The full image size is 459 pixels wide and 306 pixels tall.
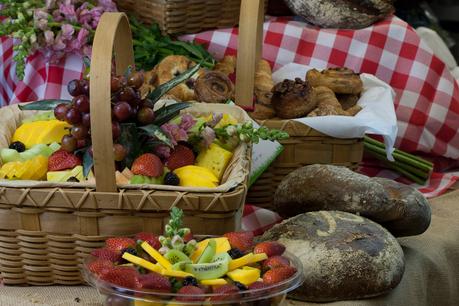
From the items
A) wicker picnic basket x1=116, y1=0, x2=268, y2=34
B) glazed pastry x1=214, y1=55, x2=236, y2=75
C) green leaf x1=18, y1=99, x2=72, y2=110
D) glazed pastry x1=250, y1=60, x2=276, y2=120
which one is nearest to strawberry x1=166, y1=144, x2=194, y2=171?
green leaf x1=18, y1=99, x2=72, y2=110

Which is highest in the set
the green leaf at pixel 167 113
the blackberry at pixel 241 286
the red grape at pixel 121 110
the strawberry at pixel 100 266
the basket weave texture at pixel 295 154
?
the red grape at pixel 121 110

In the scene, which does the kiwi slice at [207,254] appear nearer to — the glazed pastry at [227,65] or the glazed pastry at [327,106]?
the glazed pastry at [327,106]

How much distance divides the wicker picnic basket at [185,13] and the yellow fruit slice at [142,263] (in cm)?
123

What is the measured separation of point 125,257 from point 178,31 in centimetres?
128

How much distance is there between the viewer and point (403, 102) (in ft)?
7.14

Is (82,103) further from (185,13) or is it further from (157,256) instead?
(185,13)

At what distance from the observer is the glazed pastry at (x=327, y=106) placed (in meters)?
1.79

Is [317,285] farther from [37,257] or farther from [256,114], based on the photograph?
[256,114]

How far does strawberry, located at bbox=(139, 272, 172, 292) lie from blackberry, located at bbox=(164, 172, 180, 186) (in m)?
0.32

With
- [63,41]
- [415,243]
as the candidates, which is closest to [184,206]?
[415,243]

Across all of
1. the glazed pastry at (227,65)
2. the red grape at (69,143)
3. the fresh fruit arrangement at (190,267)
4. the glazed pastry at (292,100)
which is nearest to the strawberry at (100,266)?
the fresh fruit arrangement at (190,267)

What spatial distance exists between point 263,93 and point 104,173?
781mm

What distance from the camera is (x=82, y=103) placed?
122 centimetres

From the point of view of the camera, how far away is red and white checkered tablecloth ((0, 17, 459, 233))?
7.07ft
